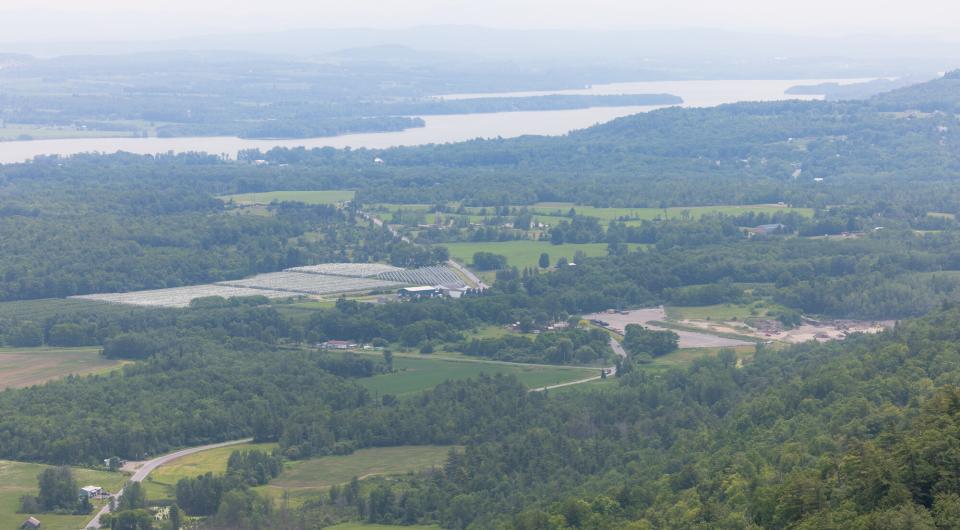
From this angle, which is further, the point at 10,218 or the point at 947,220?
the point at 10,218

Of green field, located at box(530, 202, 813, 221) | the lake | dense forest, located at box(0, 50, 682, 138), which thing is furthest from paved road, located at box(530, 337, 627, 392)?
dense forest, located at box(0, 50, 682, 138)

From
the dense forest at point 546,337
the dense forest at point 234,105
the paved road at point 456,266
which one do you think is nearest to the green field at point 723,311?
the dense forest at point 546,337

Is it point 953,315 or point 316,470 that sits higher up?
point 953,315

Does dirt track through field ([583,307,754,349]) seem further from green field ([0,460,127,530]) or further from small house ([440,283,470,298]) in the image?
green field ([0,460,127,530])

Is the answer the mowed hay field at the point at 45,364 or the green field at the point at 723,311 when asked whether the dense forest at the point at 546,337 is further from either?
the mowed hay field at the point at 45,364

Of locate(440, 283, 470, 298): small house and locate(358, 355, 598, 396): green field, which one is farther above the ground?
locate(358, 355, 598, 396): green field

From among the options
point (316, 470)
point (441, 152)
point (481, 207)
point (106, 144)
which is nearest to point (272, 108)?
point (106, 144)

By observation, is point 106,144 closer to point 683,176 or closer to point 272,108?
point 272,108
